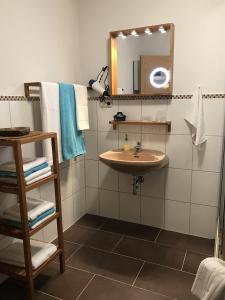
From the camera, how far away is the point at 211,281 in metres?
0.87

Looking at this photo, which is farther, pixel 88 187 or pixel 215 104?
pixel 88 187

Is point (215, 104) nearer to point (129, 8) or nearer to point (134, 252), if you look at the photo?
point (129, 8)

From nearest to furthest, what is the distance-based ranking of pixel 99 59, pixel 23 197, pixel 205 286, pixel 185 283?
pixel 205 286, pixel 23 197, pixel 185 283, pixel 99 59

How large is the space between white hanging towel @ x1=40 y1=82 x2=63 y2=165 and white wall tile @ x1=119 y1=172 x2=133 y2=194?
2.88ft

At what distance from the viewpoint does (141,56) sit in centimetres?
224

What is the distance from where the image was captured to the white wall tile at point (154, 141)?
2309mm

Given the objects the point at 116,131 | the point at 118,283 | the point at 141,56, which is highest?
the point at 141,56

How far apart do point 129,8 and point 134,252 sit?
210cm

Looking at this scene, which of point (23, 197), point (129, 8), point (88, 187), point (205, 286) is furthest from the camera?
point (88, 187)

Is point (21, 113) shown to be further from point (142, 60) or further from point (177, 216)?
point (177, 216)

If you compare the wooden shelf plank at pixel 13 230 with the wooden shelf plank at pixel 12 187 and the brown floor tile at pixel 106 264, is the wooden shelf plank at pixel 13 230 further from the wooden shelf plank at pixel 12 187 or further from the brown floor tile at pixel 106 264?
the brown floor tile at pixel 106 264

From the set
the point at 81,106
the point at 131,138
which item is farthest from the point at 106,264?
the point at 81,106

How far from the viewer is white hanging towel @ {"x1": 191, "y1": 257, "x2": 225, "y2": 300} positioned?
83cm

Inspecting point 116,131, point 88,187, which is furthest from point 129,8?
point 88,187
